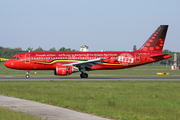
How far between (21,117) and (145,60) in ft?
101

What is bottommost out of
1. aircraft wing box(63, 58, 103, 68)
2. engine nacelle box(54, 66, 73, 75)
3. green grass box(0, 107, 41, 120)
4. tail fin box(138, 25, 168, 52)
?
green grass box(0, 107, 41, 120)

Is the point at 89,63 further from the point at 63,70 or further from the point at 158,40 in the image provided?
the point at 158,40

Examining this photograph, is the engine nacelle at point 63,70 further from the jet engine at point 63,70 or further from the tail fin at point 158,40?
the tail fin at point 158,40

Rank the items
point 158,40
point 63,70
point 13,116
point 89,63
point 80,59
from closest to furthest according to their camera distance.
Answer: point 13,116 → point 63,70 → point 89,63 → point 80,59 → point 158,40

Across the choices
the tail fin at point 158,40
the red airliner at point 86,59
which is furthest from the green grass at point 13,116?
the tail fin at point 158,40

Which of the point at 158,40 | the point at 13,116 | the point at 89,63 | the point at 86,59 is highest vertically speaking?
the point at 158,40

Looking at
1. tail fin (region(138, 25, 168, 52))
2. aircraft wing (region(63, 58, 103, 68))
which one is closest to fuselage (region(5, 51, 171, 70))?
aircraft wing (region(63, 58, 103, 68))

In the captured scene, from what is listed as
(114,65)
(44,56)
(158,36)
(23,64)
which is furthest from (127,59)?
(23,64)

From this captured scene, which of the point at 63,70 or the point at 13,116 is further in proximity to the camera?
the point at 63,70

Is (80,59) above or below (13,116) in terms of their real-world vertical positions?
above

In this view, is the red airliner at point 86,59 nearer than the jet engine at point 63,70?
No

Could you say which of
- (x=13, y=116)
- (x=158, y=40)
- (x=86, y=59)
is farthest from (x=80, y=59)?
(x=13, y=116)

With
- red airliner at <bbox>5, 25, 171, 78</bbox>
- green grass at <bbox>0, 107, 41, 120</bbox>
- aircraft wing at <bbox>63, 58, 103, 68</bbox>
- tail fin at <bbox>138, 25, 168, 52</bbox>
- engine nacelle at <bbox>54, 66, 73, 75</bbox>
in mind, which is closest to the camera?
green grass at <bbox>0, 107, 41, 120</bbox>

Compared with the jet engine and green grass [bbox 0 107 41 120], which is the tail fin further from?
green grass [bbox 0 107 41 120]
